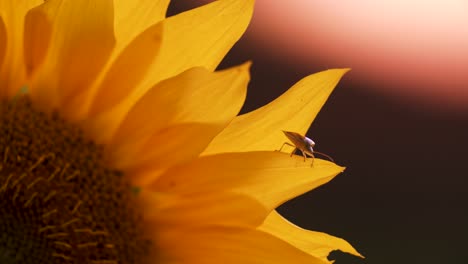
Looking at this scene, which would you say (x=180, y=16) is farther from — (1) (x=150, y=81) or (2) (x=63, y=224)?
(2) (x=63, y=224)

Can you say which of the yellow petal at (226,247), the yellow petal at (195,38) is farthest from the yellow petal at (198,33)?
the yellow petal at (226,247)

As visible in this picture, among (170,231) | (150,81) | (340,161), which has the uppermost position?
(150,81)

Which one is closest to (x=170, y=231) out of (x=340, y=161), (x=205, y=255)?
(x=205, y=255)

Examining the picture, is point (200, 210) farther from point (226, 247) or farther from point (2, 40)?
point (2, 40)

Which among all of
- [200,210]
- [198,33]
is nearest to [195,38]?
[198,33]

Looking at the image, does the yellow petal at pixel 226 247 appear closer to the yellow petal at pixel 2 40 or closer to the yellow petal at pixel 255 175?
the yellow petal at pixel 255 175

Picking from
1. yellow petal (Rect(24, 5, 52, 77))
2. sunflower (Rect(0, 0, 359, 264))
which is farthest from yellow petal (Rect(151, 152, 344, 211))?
yellow petal (Rect(24, 5, 52, 77))
